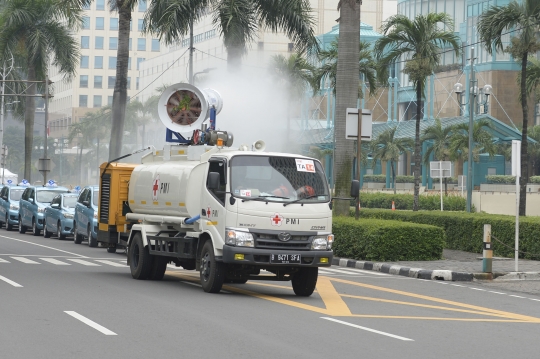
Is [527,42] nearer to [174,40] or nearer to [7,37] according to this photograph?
[174,40]

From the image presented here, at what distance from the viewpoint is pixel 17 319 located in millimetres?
11641

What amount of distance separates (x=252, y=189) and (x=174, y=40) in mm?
24131

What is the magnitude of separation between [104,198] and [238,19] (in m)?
18.6

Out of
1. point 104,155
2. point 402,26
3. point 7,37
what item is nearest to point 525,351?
point 402,26

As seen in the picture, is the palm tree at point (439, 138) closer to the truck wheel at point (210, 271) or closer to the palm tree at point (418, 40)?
the palm tree at point (418, 40)

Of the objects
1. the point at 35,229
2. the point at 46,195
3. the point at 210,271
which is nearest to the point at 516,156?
the point at 210,271

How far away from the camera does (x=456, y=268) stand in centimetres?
2217

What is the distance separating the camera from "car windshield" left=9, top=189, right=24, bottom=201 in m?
40.9

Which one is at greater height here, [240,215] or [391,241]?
[240,215]

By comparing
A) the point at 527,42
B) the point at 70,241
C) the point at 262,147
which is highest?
the point at 527,42

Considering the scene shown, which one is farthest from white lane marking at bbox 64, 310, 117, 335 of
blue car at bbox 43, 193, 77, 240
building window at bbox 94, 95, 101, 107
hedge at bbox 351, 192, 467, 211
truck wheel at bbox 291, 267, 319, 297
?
building window at bbox 94, 95, 101, 107

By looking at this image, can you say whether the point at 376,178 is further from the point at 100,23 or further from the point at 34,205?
the point at 100,23

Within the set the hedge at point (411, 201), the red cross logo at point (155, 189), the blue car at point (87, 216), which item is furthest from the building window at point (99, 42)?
the red cross logo at point (155, 189)

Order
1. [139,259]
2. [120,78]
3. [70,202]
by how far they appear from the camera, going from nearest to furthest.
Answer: [139,259] < [70,202] < [120,78]
